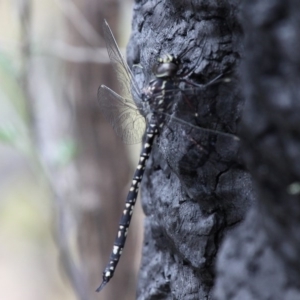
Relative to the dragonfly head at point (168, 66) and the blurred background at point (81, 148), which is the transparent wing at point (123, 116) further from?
the blurred background at point (81, 148)

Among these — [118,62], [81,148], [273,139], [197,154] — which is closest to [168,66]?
[197,154]

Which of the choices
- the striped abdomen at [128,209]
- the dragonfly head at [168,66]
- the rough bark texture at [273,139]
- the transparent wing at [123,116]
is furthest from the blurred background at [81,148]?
the rough bark texture at [273,139]

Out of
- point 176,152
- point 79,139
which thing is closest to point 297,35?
point 176,152

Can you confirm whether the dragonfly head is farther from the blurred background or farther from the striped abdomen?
the blurred background

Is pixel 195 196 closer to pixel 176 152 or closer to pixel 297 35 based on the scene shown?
pixel 176 152

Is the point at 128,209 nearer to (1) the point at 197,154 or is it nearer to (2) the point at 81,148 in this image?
(1) the point at 197,154

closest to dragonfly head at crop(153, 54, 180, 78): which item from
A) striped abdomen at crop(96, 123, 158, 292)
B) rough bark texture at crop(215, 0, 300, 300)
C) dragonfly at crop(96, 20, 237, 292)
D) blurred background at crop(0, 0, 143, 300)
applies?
dragonfly at crop(96, 20, 237, 292)
